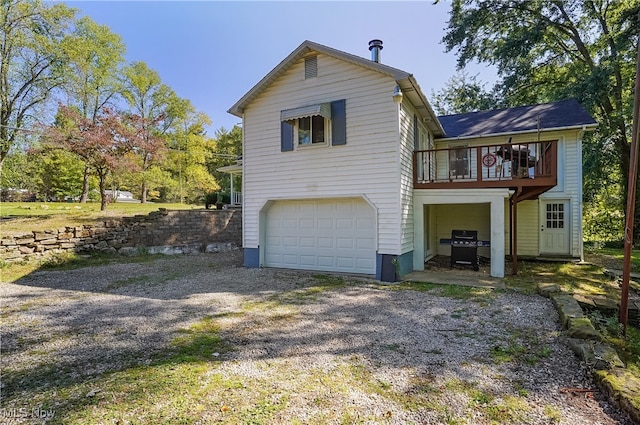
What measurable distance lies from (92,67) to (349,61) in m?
20.9

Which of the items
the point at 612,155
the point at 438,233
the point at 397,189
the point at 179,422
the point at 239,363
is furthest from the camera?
the point at 612,155

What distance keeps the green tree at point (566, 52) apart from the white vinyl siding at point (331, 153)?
11636 mm

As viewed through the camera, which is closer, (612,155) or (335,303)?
(335,303)

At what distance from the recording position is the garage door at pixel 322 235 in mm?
8531

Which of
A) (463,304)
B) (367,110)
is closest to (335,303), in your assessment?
(463,304)

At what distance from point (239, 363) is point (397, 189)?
5453 mm

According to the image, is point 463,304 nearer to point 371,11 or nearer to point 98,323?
point 98,323

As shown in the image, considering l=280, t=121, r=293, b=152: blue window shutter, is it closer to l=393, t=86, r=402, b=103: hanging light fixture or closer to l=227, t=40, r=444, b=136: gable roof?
l=227, t=40, r=444, b=136: gable roof

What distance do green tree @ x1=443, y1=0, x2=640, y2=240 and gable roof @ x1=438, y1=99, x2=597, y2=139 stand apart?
237 centimetres

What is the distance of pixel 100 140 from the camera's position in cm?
1163

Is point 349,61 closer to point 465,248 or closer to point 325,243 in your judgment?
point 325,243

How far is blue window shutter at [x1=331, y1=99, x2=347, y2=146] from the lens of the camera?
826cm

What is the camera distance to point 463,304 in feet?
19.0

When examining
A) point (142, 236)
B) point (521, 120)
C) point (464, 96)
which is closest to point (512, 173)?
point (521, 120)
